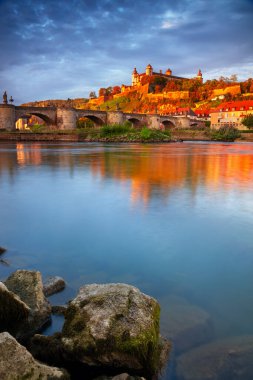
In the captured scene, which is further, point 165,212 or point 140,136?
point 140,136

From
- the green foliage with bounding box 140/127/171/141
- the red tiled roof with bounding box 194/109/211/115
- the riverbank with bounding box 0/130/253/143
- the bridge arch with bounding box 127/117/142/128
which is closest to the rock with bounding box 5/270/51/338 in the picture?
the riverbank with bounding box 0/130/253/143

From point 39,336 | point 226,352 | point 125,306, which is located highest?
point 125,306

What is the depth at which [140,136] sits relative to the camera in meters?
50.4

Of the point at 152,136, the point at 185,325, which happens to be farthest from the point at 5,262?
the point at 152,136

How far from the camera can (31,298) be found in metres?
3.24

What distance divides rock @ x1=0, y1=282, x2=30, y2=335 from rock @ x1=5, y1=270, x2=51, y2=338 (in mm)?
80

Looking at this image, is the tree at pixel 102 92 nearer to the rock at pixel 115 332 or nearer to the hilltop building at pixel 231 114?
the hilltop building at pixel 231 114

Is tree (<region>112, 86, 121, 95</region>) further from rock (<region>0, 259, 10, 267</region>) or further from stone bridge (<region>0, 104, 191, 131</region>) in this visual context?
rock (<region>0, 259, 10, 267</region>)

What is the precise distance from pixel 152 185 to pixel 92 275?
6509 mm

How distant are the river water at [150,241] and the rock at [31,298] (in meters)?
0.19

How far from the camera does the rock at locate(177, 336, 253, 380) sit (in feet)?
8.93

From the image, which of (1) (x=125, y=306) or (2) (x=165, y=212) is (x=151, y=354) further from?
(2) (x=165, y=212)

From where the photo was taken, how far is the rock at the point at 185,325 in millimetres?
3088

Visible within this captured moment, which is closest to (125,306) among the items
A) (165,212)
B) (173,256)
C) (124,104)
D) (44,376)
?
(44,376)
